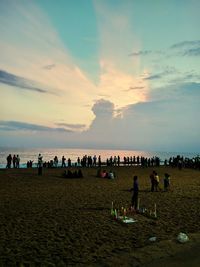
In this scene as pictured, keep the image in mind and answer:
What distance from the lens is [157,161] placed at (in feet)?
203

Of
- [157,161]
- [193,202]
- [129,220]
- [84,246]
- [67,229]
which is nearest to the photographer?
[84,246]

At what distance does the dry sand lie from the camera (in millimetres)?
12234

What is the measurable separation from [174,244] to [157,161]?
159ft

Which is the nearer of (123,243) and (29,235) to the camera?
(123,243)

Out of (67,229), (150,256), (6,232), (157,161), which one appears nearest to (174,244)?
(150,256)

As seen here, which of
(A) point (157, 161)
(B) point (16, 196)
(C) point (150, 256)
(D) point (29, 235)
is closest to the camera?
(C) point (150, 256)

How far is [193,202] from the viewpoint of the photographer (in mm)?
23812

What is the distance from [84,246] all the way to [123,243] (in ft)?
4.99

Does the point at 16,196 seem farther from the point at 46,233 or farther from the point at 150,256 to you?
the point at 150,256

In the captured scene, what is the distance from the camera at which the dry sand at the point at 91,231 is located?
12.2 meters

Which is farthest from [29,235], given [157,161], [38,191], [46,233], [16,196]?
[157,161]

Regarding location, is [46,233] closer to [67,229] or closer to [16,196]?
[67,229]

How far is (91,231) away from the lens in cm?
1575

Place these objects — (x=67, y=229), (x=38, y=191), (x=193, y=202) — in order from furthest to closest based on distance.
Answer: (x=38, y=191)
(x=193, y=202)
(x=67, y=229)
